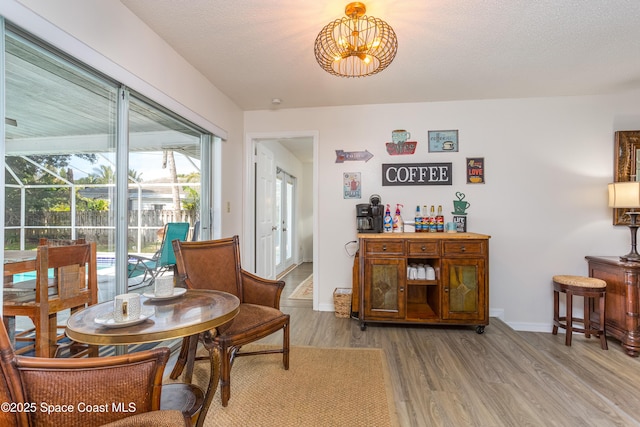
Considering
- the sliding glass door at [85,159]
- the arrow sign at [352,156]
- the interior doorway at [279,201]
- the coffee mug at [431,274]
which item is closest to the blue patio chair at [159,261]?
the sliding glass door at [85,159]

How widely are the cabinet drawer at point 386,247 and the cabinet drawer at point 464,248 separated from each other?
42 cm

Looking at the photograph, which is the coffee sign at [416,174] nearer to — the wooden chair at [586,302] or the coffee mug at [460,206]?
the coffee mug at [460,206]

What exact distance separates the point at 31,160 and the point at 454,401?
2.62 m

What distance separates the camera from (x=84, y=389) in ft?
2.88

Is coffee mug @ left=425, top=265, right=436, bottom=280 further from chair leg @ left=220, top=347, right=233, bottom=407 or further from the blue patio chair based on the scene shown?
the blue patio chair

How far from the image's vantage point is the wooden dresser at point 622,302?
8.12 feet

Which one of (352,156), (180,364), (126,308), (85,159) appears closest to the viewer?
(126,308)

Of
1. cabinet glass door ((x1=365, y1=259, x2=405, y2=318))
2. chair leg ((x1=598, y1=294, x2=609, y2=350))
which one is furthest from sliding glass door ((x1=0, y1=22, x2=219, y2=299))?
chair leg ((x1=598, y1=294, x2=609, y2=350))

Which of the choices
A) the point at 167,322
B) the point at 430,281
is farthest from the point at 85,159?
the point at 430,281

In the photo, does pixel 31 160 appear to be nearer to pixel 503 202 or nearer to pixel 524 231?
pixel 503 202

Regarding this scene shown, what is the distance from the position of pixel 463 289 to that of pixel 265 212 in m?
2.69

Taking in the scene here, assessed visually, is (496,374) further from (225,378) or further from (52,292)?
(52,292)

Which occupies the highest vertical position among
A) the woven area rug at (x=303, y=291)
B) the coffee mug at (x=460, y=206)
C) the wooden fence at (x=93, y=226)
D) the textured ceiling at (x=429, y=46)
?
the textured ceiling at (x=429, y=46)

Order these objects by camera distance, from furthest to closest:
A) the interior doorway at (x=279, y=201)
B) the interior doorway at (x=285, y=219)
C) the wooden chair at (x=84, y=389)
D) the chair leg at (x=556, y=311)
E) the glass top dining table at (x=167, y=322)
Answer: the interior doorway at (x=285, y=219)
the interior doorway at (x=279, y=201)
the chair leg at (x=556, y=311)
the glass top dining table at (x=167, y=322)
the wooden chair at (x=84, y=389)
